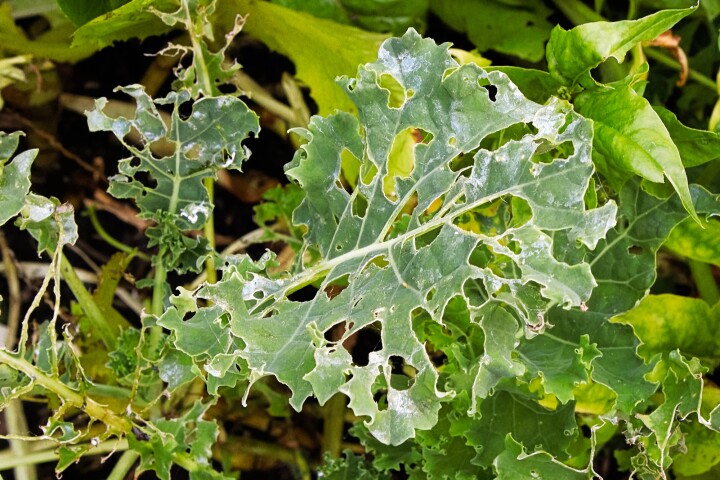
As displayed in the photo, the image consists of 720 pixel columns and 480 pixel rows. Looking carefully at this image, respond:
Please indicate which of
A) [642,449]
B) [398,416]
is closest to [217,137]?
[398,416]

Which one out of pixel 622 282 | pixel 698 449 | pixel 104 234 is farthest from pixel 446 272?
pixel 104 234

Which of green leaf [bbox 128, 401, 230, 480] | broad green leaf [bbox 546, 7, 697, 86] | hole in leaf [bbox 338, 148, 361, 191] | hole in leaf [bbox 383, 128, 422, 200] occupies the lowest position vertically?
green leaf [bbox 128, 401, 230, 480]

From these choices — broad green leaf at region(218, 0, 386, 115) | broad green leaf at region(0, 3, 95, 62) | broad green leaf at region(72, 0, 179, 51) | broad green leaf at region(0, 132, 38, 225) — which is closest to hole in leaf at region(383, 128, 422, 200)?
broad green leaf at region(218, 0, 386, 115)

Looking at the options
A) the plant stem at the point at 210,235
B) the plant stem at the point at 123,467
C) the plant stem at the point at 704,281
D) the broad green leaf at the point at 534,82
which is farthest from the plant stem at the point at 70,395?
the plant stem at the point at 704,281

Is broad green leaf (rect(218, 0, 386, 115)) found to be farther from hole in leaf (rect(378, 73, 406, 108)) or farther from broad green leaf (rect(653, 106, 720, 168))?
broad green leaf (rect(653, 106, 720, 168))

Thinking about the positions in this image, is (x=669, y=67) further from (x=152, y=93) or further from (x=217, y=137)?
(x=152, y=93)
